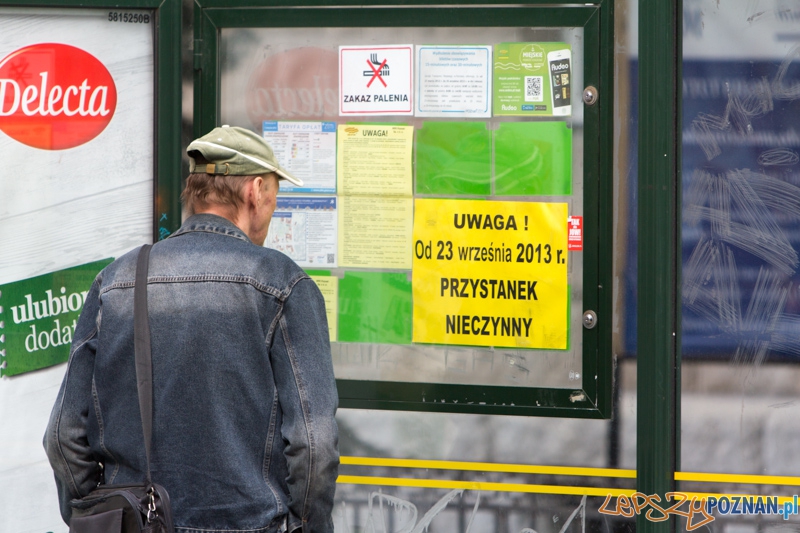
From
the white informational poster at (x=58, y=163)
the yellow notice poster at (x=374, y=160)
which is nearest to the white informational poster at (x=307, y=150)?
the yellow notice poster at (x=374, y=160)

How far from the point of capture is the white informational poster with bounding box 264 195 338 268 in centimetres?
335

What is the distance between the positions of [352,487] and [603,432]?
0.97m

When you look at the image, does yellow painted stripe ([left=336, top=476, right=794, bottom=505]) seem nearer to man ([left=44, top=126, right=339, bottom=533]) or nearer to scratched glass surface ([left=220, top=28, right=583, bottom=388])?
scratched glass surface ([left=220, top=28, right=583, bottom=388])

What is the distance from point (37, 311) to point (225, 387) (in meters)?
1.75

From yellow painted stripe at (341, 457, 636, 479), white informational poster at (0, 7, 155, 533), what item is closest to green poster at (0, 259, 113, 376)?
white informational poster at (0, 7, 155, 533)

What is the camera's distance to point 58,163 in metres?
3.42

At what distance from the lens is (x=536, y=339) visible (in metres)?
3.21

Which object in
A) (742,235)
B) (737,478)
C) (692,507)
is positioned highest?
(742,235)

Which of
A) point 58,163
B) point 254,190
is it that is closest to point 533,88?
point 254,190

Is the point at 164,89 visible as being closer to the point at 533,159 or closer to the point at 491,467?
the point at 533,159

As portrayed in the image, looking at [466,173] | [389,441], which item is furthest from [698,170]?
[389,441]

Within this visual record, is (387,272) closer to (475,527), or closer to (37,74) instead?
(475,527)

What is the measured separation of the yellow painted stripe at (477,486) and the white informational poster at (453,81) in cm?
138

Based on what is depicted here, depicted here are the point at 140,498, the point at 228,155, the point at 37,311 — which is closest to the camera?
the point at 140,498
